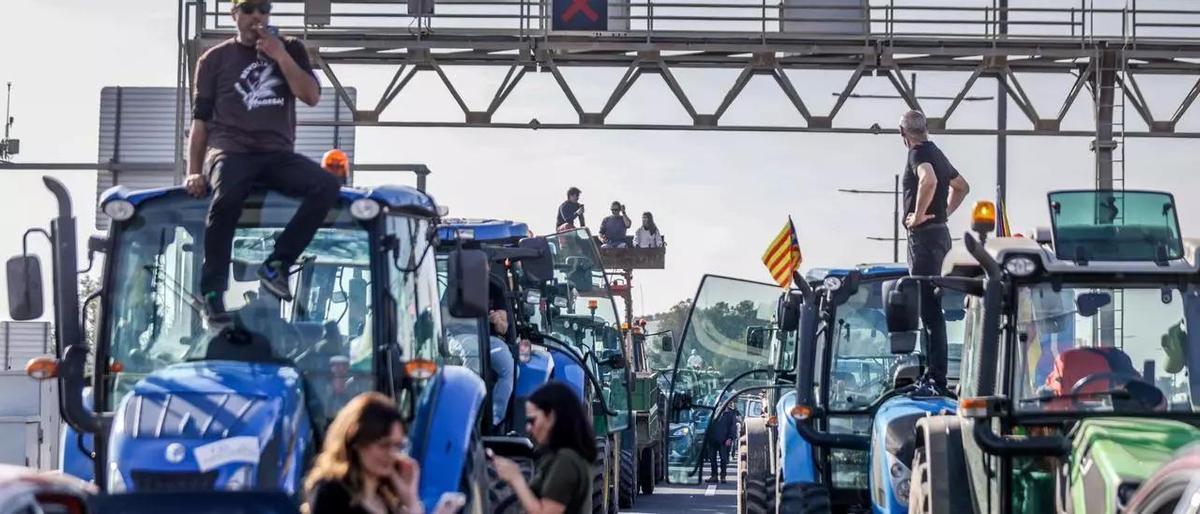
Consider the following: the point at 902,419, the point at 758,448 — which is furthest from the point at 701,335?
the point at 902,419

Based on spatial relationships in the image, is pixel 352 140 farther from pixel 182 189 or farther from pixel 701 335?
pixel 182 189

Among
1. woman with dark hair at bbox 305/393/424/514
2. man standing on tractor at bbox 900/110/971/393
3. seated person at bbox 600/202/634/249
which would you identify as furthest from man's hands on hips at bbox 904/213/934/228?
seated person at bbox 600/202/634/249

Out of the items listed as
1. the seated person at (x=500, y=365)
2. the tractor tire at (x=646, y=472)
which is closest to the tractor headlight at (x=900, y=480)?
the seated person at (x=500, y=365)

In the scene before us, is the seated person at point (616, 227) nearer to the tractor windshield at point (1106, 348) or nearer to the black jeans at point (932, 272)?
the black jeans at point (932, 272)

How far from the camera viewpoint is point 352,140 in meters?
30.6

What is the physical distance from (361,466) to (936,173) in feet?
24.0

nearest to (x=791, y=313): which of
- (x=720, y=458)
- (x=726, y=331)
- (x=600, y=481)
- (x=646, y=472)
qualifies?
(x=600, y=481)

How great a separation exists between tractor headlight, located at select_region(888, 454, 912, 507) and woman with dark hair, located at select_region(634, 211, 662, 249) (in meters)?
22.6

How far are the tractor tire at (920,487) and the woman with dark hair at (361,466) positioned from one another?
396 cm

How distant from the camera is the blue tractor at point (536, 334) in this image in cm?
1471

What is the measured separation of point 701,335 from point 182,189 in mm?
8391

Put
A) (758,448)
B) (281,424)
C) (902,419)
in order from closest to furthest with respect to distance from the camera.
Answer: (281,424)
(902,419)
(758,448)

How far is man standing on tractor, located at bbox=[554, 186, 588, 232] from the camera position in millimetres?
27016

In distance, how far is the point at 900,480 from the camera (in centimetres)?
1222
